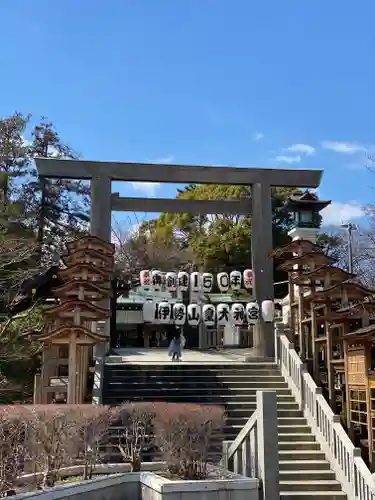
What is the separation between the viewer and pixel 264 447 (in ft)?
27.0

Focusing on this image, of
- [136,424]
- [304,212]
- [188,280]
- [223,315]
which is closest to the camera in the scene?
[136,424]

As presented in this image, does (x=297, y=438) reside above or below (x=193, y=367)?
below

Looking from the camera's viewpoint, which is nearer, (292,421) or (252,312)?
(292,421)

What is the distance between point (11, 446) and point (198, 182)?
12.7m

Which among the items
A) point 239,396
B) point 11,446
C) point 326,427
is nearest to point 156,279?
point 239,396

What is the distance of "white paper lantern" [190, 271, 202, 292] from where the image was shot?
20125mm

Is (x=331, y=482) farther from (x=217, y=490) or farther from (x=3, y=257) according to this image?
(x=3, y=257)

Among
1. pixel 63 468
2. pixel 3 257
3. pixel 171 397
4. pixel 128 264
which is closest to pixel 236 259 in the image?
pixel 128 264

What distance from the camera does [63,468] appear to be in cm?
847

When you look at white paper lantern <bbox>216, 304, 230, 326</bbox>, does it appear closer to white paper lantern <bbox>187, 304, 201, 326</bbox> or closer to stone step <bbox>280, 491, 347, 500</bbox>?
white paper lantern <bbox>187, 304, 201, 326</bbox>

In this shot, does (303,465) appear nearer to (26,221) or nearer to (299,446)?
(299,446)

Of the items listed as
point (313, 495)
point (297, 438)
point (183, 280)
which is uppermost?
point (183, 280)

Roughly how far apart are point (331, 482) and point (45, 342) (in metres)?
6.49

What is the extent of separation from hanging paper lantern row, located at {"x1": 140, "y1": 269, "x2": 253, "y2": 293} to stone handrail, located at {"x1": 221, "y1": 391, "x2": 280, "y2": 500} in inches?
438
